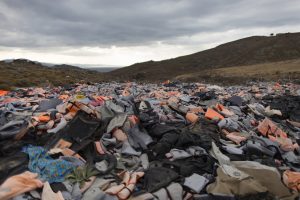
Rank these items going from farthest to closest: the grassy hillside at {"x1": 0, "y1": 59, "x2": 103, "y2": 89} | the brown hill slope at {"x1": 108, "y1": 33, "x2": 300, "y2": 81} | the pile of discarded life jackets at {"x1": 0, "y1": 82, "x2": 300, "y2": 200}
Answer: the brown hill slope at {"x1": 108, "y1": 33, "x2": 300, "y2": 81}, the grassy hillside at {"x1": 0, "y1": 59, "x2": 103, "y2": 89}, the pile of discarded life jackets at {"x1": 0, "y1": 82, "x2": 300, "y2": 200}

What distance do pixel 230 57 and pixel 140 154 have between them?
54.0 m

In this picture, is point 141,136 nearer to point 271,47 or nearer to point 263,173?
point 263,173

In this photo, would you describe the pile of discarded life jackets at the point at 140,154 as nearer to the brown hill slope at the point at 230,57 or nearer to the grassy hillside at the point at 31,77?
the grassy hillside at the point at 31,77

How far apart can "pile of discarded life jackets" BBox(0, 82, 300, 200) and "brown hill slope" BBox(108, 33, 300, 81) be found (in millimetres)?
40969

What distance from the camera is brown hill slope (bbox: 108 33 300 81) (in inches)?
2023

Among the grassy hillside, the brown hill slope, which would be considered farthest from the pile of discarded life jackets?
the brown hill slope

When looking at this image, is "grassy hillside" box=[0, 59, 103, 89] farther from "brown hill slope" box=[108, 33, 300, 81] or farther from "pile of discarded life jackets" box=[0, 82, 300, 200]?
"pile of discarded life jackets" box=[0, 82, 300, 200]

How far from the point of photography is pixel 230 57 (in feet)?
189

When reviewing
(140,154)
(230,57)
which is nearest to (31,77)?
(140,154)

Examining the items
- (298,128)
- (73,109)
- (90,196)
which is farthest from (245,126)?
(90,196)

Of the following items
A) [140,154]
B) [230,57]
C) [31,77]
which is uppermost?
[140,154]

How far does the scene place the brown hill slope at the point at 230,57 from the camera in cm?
5138

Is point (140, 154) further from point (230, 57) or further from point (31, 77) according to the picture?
point (230, 57)

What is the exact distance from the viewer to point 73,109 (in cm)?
700
